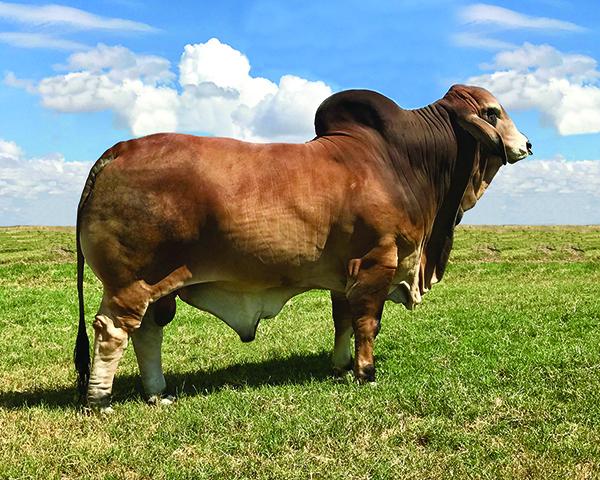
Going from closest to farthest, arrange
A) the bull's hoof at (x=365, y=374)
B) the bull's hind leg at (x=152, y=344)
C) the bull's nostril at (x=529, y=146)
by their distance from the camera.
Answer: the bull's hind leg at (x=152, y=344) → the bull's hoof at (x=365, y=374) → the bull's nostril at (x=529, y=146)

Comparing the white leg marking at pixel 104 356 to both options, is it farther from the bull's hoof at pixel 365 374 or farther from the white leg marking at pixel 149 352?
the bull's hoof at pixel 365 374

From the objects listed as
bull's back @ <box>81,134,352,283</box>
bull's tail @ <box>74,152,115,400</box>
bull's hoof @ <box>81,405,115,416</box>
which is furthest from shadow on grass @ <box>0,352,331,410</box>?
bull's back @ <box>81,134,352,283</box>

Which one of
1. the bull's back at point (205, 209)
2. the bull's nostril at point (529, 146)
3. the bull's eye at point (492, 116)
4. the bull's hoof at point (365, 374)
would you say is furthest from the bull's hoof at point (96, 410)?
the bull's nostril at point (529, 146)

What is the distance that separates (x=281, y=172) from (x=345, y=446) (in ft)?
7.77

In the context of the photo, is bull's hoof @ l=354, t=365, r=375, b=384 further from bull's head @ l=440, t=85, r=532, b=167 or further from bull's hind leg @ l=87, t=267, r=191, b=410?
bull's head @ l=440, t=85, r=532, b=167

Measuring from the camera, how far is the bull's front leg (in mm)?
5832

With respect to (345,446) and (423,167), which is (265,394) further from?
(423,167)

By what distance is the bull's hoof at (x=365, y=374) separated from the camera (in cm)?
605

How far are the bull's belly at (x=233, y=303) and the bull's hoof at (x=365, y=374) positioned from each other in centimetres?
102

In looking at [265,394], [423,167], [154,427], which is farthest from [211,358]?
[423,167]

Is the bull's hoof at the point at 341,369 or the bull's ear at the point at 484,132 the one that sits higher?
the bull's ear at the point at 484,132

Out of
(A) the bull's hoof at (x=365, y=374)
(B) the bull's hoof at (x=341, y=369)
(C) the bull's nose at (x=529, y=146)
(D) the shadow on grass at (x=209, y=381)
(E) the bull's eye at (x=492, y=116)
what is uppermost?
(E) the bull's eye at (x=492, y=116)

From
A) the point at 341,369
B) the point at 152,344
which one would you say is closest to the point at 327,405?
the point at 341,369

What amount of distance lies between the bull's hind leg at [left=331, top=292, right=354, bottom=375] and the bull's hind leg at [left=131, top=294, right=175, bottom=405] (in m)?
1.68
